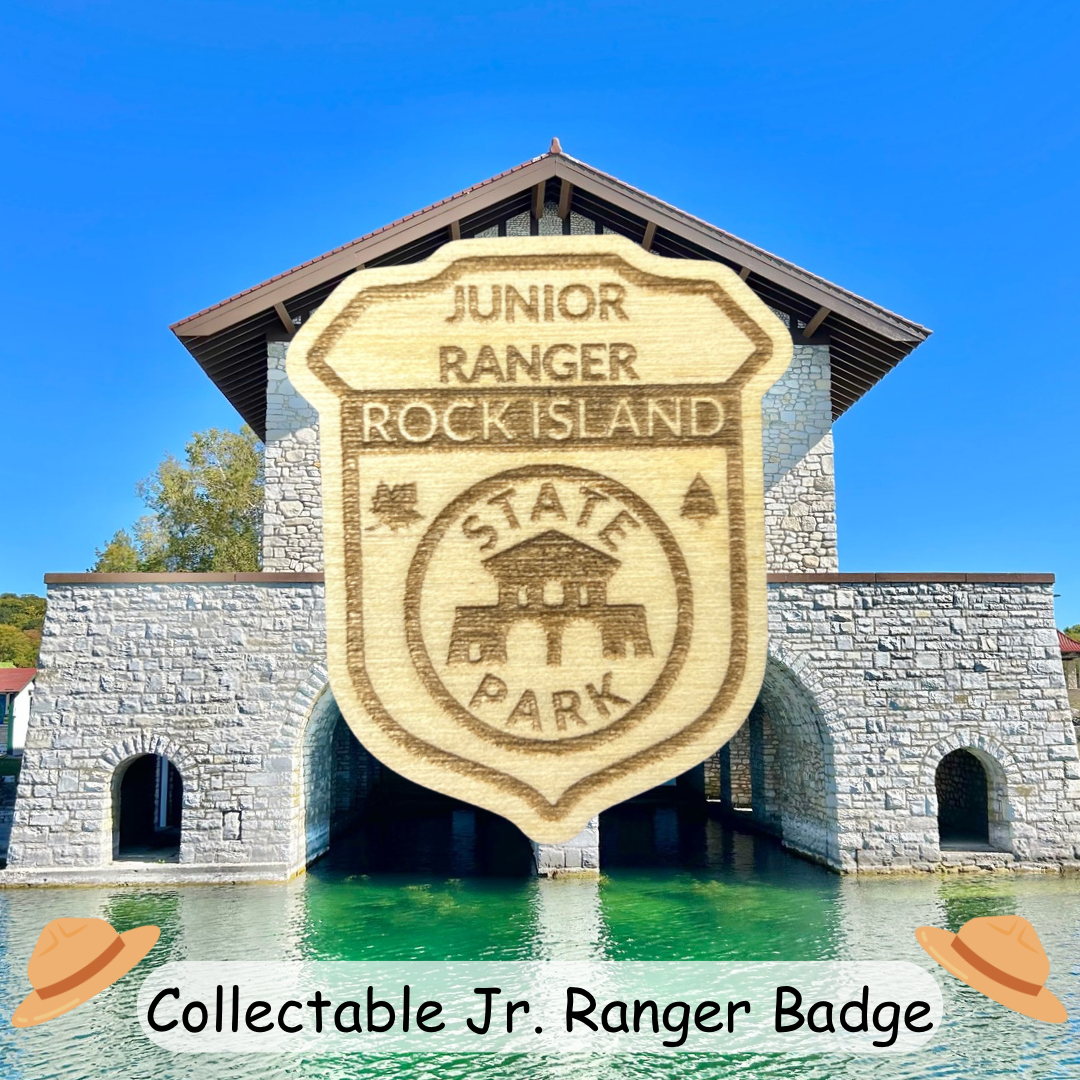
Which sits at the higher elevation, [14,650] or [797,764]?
[14,650]

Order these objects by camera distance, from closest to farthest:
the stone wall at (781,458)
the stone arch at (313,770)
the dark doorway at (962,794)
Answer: the stone arch at (313,770) < the stone wall at (781,458) < the dark doorway at (962,794)

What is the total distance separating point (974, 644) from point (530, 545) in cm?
879

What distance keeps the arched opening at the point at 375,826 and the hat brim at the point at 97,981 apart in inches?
180

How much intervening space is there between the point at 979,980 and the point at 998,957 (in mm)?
107

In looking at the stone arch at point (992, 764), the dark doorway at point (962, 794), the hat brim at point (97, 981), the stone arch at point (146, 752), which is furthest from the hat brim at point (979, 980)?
the dark doorway at point (962, 794)

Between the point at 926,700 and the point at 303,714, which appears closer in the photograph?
the point at 303,714

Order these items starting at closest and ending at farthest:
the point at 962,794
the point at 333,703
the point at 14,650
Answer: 1. the point at 333,703
2. the point at 962,794
3. the point at 14,650

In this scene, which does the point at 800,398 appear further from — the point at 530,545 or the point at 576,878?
the point at 530,545

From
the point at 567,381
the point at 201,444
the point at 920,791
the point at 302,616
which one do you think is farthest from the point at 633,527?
the point at 201,444

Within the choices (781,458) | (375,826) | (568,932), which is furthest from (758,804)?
(568,932)

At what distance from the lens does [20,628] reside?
37781mm

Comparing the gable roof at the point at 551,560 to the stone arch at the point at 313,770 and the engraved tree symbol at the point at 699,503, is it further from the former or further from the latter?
the stone arch at the point at 313,770

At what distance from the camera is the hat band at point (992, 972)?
3.03 metres

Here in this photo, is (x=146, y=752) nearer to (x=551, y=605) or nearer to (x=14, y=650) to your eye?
(x=551, y=605)
